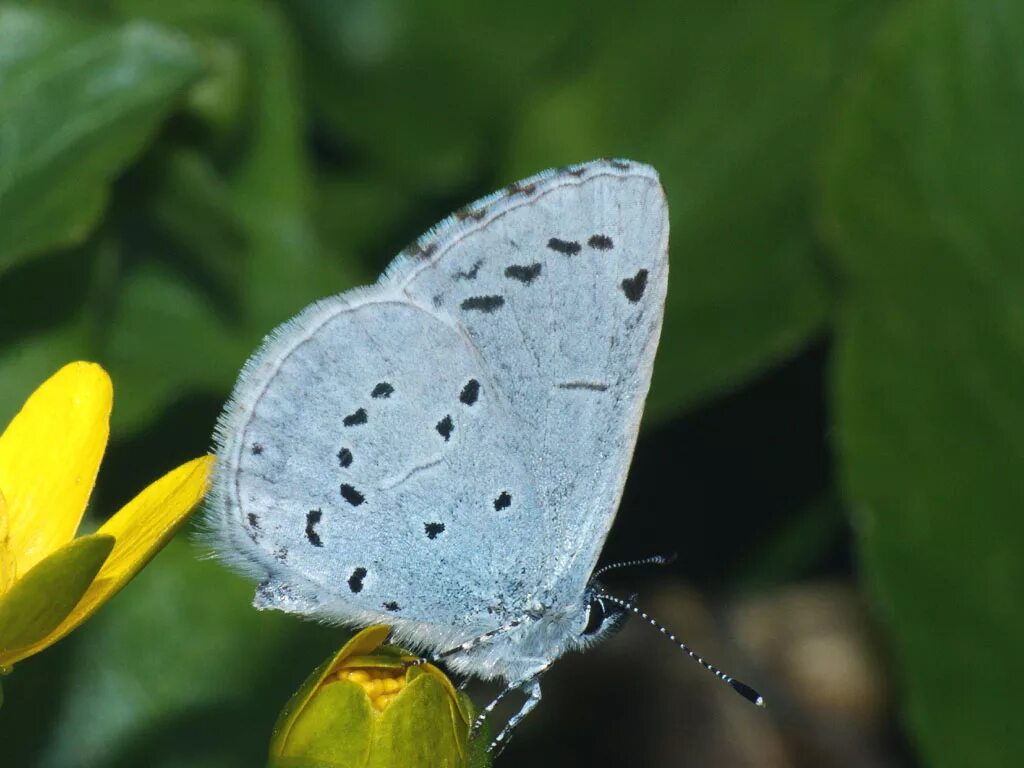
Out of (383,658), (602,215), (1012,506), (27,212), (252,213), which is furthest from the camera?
(252,213)

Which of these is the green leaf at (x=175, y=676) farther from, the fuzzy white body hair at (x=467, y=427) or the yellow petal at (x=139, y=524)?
the yellow petal at (x=139, y=524)

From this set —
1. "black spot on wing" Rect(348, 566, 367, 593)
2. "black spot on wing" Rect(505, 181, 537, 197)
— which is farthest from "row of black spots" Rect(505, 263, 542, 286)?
"black spot on wing" Rect(348, 566, 367, 593)

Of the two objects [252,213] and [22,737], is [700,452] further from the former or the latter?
[22,737]

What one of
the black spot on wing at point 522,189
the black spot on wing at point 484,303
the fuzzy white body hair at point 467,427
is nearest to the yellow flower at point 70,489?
the fuzzy white body hair at point 467,427

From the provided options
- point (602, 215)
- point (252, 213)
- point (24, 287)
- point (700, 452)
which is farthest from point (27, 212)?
point (700, 452)

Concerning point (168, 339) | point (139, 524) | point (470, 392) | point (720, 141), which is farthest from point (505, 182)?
point (139, 524)

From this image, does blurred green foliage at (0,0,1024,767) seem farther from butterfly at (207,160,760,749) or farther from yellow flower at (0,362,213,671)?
butterfly at (207,160,760,749)

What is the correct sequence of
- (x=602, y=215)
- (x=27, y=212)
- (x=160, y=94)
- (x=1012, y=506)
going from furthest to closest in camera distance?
(x=1012, y=506) → (x=160, y=94) → (x=27, y=212) → (x=602, y=215)
